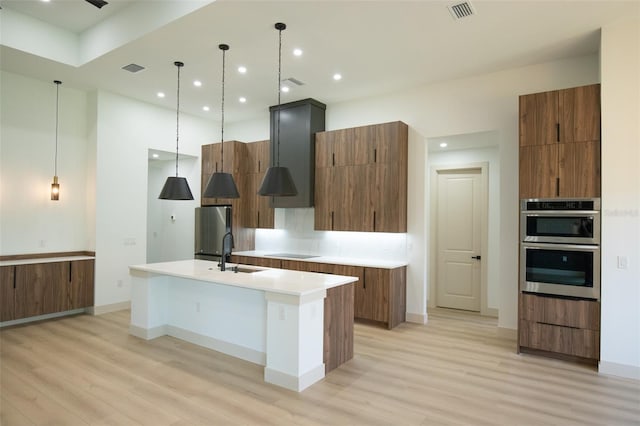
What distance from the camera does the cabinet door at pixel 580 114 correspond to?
3676mm

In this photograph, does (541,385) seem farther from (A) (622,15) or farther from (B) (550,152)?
(A) (622,15)

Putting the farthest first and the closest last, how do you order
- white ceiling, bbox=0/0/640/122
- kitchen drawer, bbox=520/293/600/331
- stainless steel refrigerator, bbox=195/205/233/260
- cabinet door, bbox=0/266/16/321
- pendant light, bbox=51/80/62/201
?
stainless steel refrigerator, bbox=195/205/233/260 < pendant light, bbox=51/80/62/201 < cabinet door, bbox=0/266/16/321 < kitchen drawer, bbox=520/293/600/331 < white ceiling, bbox=0/0/640/122

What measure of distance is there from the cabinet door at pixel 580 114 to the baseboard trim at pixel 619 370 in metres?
2.20

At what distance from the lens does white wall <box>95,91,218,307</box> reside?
5.75 m

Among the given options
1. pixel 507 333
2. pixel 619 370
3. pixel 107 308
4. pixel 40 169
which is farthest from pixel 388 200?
pixel 40 169

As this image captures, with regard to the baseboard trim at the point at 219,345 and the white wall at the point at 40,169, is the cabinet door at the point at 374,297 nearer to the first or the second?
the baseboard trim at the point at 219,345

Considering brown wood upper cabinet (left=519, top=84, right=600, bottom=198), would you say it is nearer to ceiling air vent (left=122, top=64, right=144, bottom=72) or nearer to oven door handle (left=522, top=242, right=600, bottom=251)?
oven door handle (left=522, top=242, right=600, bottom=251)

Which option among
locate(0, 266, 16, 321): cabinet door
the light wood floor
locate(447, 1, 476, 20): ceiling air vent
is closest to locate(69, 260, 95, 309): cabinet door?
locate(0, 266, 16, 321): cabinet door

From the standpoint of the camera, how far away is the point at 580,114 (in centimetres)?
374

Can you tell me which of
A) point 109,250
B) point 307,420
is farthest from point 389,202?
point 109,250

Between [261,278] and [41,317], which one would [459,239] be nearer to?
[261,278]

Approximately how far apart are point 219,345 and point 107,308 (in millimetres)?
2804

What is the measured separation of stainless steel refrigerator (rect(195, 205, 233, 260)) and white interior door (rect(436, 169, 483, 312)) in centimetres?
377

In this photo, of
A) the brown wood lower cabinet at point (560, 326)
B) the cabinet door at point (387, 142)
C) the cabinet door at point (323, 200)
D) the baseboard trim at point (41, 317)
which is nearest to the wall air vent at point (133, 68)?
the cabinet door at point (323, 200)
